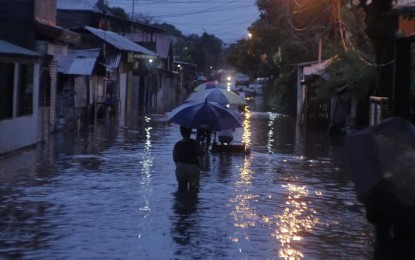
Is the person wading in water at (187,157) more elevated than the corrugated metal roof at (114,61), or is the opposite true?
the corrugated metal roof at (114,61)

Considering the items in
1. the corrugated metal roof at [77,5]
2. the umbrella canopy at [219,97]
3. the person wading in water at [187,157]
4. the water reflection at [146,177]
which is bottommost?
the water reflection at [146,177]

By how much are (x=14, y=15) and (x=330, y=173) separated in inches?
436

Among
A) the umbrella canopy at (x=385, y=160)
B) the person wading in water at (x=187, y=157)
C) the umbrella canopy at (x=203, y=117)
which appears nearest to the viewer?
the umbrella canopy at (x=385, y=160)

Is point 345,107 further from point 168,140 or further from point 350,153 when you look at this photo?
point 350,153

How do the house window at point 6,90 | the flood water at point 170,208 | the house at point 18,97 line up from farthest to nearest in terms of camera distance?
the house window at point 6,90 → the house at point 18,97 → the flood water at point 170,208

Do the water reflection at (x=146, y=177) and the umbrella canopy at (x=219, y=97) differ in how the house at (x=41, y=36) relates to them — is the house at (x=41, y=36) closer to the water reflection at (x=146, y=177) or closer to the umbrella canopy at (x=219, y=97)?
the water reflection at (x=146, y=177)

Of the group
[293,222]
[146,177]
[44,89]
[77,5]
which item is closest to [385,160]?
[293,222]

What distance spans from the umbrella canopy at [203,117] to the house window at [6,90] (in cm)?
575

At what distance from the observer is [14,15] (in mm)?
23375

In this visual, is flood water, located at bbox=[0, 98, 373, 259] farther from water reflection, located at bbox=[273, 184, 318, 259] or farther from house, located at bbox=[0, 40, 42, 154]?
house, located at bbox=[0, 40, 42, 154]

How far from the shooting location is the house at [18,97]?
19812 mm

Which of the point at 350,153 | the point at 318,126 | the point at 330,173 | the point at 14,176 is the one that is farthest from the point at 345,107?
the point at 350,153

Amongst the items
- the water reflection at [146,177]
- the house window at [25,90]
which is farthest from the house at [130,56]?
the house window at [25,90]

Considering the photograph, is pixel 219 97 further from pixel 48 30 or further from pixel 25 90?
pixel 48 30
